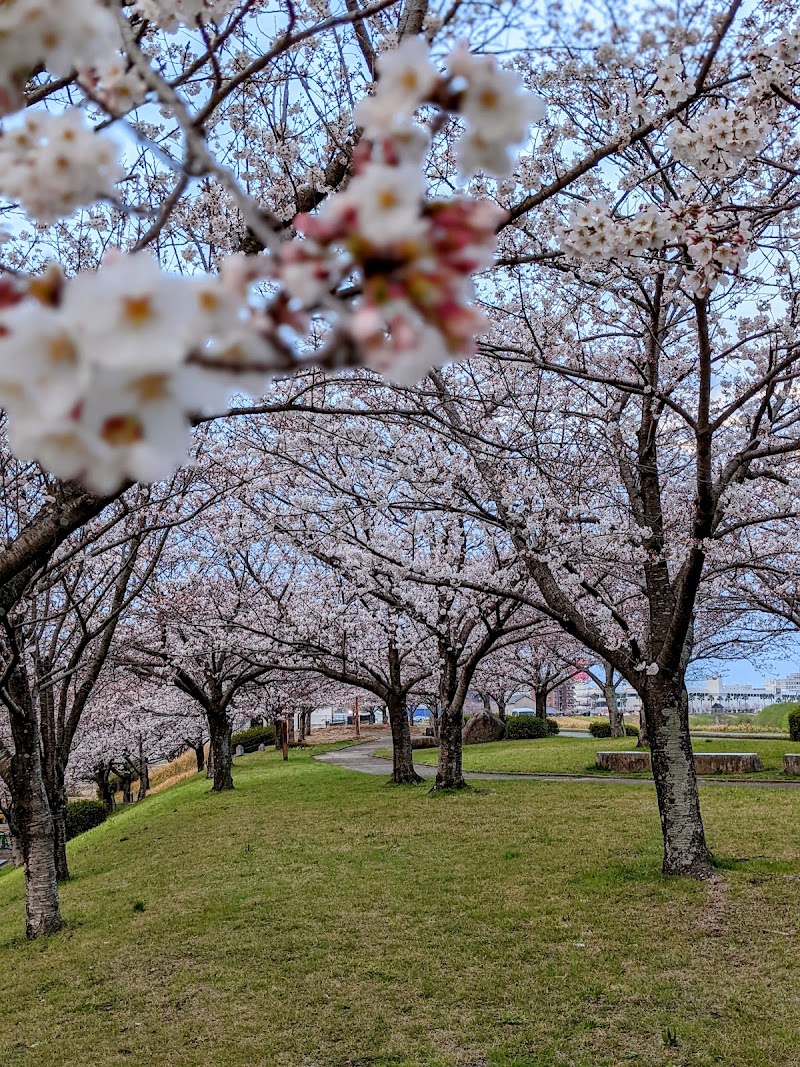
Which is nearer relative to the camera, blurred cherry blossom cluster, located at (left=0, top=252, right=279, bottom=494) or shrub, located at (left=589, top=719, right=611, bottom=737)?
blurred cherry blossom cluster, located at (left=0, top=252, right=279, bottom=494)

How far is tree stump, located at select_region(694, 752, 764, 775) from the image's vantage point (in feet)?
50.7

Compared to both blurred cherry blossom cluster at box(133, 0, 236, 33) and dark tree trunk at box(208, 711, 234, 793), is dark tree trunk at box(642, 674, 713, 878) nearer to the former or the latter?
blurred cherry blossom cluster at box(133, 0, 236, 33)

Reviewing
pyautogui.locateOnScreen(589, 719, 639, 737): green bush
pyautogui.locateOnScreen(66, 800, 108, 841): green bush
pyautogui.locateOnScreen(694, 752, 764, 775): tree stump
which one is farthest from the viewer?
pyautogui.locateOnScreen(589, 719, 639, 737): green bush

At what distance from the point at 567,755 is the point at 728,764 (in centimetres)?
521

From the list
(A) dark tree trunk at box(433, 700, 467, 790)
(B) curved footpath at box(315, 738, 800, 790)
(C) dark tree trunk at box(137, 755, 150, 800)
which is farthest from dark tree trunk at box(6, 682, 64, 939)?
(C) dark tree trunk at box(137, 755, 150, 800)

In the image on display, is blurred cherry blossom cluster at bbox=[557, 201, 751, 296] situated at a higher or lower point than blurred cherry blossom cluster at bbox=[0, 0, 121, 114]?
higher

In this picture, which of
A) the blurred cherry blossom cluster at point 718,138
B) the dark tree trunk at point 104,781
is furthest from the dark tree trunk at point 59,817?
the dark tree trunk at point 104,781

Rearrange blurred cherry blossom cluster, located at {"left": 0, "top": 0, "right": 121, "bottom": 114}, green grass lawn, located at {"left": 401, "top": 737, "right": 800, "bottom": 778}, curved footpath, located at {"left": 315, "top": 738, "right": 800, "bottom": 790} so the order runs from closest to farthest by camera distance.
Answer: blurred cherry blossom cluster, located at {"left": 0, "top": 0, "right": 121, "bottom": 114}, curved footpath, located at {"left": 315, "top": 738, "right": 800, "bottom": 790}, green grass lawn, located at {"left": 401, "top": 737, "right": 800, "bottom": 778}

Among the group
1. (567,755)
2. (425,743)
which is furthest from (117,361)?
(425,743)

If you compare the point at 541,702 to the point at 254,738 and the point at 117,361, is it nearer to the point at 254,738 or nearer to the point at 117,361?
the point at 254,738

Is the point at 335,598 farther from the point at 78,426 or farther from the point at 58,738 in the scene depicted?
the point at 78,426

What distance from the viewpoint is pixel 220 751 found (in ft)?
59.7

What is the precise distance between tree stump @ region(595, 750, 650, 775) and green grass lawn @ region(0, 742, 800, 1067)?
4.99 m

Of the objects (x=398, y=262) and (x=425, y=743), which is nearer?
(x=398, y=262)
